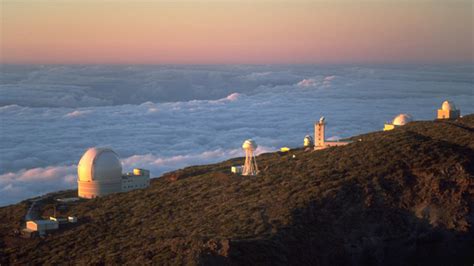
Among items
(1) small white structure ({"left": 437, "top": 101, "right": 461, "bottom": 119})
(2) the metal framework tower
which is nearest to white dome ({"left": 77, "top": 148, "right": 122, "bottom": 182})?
(2) the metal framework tower

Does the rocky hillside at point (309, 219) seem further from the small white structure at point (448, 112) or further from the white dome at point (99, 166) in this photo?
the small white structure at point (448, 112)

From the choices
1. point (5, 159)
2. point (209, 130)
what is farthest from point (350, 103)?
point (5, 159)

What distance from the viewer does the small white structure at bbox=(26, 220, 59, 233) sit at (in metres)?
27.9

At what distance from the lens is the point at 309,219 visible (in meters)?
23.6

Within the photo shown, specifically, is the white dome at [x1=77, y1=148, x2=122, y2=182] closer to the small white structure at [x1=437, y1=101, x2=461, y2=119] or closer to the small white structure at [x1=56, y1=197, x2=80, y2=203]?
the small white structure at [x1=56, y1=197, x2=80, y2=203]

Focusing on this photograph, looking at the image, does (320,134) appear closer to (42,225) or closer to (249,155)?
(249,155)

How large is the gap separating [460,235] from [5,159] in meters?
54.9

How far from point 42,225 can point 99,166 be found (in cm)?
652

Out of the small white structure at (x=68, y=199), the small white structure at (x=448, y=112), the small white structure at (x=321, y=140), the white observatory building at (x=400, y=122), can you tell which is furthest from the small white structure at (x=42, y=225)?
the small white structure at (x=448, y=112)

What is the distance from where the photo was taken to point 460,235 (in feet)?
76.5

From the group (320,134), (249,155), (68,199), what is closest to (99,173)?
(68,199)

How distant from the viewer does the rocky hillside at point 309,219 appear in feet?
71.8

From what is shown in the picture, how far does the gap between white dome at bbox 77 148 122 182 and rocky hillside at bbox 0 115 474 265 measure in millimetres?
3392

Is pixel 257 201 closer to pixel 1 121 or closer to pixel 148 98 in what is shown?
pixel 1 121
